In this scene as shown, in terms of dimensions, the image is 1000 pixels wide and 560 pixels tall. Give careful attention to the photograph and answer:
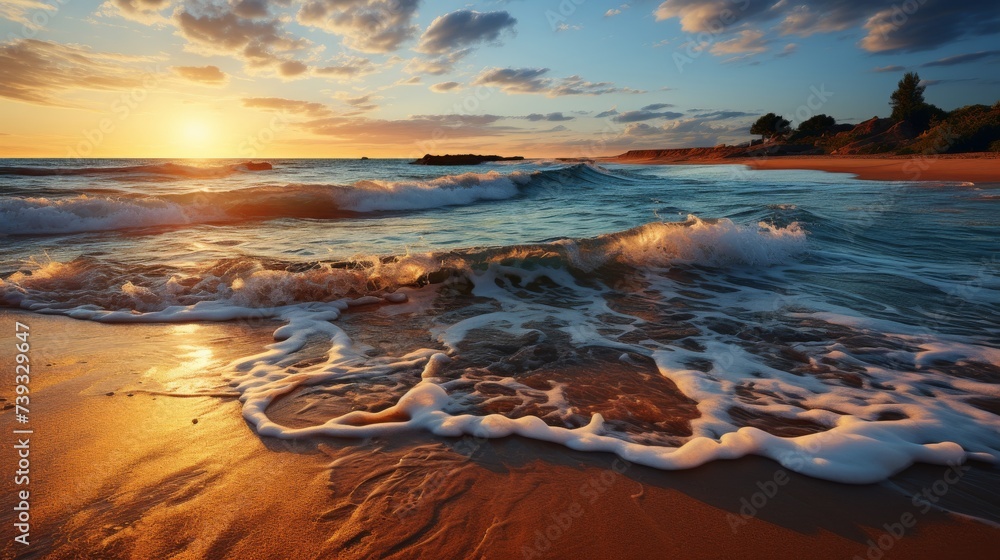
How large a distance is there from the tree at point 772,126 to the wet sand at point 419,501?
7619 centimetres

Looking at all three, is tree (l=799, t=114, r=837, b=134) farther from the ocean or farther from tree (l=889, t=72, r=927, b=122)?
the ocean

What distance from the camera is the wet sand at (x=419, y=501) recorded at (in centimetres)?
185

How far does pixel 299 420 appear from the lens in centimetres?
283

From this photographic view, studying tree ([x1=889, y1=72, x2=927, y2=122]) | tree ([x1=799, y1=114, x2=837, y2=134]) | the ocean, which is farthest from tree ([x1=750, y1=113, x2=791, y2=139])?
the ocean

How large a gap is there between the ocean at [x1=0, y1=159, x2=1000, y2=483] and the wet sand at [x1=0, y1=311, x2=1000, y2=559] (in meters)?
0.17

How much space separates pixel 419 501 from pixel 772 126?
77828 millimetres

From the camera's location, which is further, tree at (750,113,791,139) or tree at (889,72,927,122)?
tree at (750,113,791,139)

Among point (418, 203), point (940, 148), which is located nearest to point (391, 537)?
point (418, 203)

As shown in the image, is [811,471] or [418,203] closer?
[811,471]

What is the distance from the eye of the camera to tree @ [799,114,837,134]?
63.4 meters

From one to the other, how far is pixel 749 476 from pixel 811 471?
1.00 feet

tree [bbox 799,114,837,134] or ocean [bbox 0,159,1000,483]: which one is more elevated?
tree [bbox 799,114,837,134]

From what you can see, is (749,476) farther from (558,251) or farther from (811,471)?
(558,251)

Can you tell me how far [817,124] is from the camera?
63781 mm
